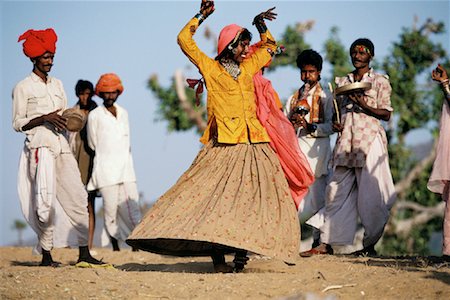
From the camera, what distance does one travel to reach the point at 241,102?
8695 millimetres

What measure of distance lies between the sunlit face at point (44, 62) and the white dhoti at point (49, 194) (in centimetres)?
86

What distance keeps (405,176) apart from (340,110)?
11788mm

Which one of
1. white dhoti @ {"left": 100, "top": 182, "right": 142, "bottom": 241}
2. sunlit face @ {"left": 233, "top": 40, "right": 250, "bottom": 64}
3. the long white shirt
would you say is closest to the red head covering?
sunlit face @ {"left": 233, "top": 40, "right": 250, "bottom": 64}

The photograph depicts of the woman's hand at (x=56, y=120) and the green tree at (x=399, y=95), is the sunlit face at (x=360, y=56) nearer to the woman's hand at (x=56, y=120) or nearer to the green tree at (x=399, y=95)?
the woman's hand at (x=56, y=120)

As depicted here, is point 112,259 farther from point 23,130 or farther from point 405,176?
point 405,176

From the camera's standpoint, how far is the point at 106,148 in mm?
12523

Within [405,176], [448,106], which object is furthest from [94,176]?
[405,176]

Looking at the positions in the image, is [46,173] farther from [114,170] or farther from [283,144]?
[114,170]

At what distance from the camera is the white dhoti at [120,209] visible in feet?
41.2

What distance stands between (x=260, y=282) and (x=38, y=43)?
12.1 ft

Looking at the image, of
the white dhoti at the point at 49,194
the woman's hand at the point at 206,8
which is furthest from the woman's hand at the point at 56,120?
the woman's hand at the point at 206,8

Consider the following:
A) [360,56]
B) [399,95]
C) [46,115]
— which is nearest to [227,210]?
[46,115]

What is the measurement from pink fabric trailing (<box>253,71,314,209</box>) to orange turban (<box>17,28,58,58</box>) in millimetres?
2220

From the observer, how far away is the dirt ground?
7039 millimetres
